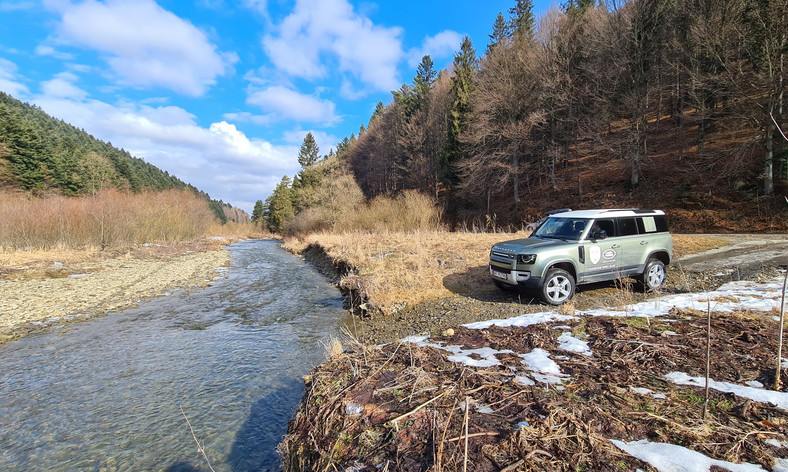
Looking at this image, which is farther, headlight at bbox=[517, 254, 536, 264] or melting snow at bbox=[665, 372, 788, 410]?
headlight at bbox=[517, 254, 536, 264]

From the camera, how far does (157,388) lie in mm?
5648

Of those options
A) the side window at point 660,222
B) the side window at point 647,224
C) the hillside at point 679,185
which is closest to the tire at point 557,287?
the side window at point 647,224

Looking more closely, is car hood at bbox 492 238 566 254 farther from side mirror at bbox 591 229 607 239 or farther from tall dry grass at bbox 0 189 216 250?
tall dry grass at bbox 0 189 216 250

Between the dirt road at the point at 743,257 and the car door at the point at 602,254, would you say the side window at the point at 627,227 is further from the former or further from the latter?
the dirt road at the point at 743,257

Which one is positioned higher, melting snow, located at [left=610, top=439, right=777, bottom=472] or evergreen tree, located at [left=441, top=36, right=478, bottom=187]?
evergreen tree, located at [left=441, top=36, right=478, bottom=187]

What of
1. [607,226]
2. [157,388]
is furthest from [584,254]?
[157,388]

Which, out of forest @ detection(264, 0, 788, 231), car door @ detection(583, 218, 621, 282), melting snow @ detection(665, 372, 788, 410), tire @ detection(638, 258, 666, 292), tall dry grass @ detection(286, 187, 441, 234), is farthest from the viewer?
tall dry grass @ detection(286, 187, 441, 234)

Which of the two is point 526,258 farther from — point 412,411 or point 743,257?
point 743,257

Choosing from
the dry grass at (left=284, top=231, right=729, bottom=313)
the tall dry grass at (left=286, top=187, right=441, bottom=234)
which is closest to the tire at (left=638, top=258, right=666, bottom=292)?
Result: the dry grass at (left=284, top=231, right=729, bottom=313)

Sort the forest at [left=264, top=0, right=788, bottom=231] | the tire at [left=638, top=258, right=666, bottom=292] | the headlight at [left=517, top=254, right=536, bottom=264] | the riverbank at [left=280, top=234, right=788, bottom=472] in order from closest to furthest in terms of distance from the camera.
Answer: the riverbank at [left=280, top=234, right=788, bottom=472], the headlight at [left=517, top=254, right=536, bottom=264], the tire at [left=638, top=258, right=666, bottom=292], the forest at [left=264, top=0, right=788, bottom=231]

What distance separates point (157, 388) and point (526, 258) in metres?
7.49

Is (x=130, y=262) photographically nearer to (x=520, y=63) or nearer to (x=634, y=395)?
(x=634, y=395)

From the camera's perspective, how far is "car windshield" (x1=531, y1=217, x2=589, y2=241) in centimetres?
810

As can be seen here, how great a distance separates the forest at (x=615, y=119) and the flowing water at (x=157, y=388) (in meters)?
21.0
